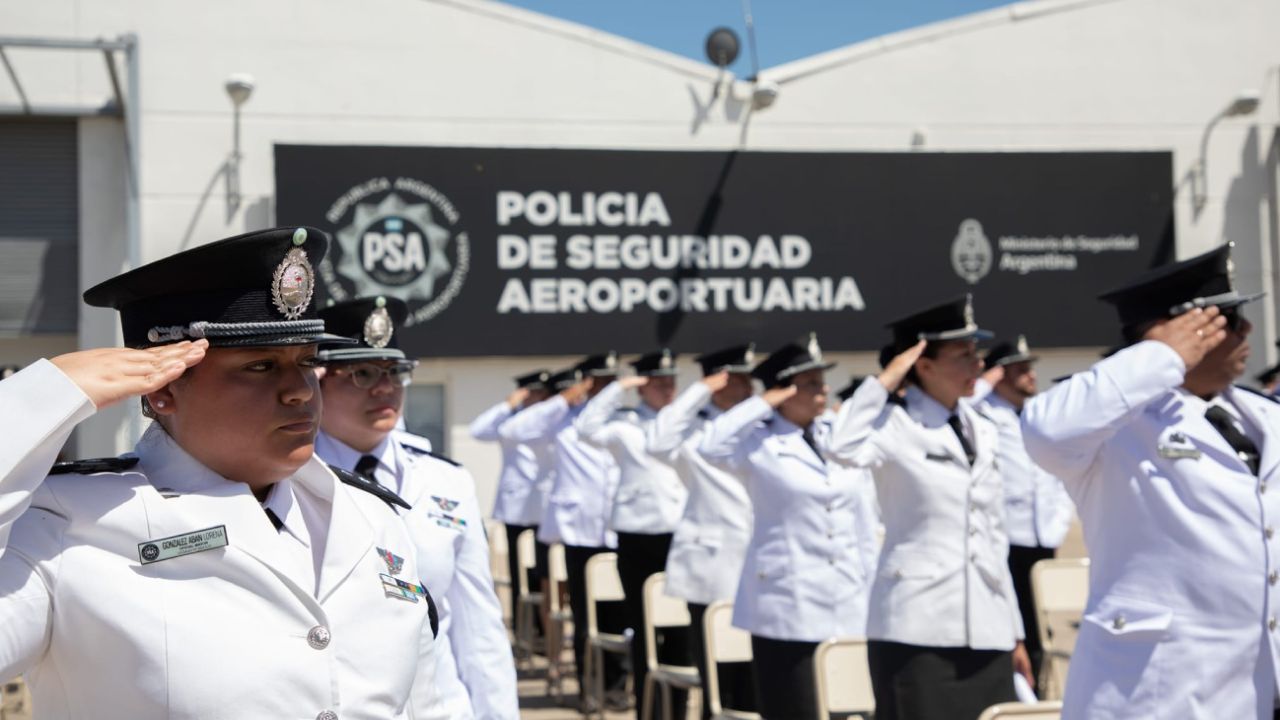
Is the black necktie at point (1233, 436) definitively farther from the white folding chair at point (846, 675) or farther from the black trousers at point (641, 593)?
the black trousers at point (641, 593)

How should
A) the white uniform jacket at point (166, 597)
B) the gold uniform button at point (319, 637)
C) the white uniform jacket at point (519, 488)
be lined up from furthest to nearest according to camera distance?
1. the white uniform jacket at point (519, 488)
2. the gold uniform button at point (319, 637)
3. the white uniform jacket at point (166, 597)

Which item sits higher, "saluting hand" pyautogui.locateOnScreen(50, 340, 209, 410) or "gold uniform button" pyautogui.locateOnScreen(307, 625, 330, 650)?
"saluting hand" pyautogui.locateOnScreen(50, 340, 209, 410)

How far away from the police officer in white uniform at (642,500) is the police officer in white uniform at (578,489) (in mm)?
509

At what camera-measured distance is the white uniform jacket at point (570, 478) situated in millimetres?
9422

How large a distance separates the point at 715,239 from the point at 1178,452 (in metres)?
11.0

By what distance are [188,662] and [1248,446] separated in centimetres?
260

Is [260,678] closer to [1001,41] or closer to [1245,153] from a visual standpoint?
[1001,41]

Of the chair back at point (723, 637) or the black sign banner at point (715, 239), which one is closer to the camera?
the chair back at point (723, 637)

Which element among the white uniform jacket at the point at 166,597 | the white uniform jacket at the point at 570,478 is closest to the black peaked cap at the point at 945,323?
the white uniform jacket at the point at 166,597

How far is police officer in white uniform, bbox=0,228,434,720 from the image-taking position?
166cm

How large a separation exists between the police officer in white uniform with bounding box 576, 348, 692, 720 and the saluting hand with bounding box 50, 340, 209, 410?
5959 mm

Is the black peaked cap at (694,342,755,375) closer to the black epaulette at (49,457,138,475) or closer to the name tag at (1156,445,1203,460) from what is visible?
the name tag at (1156,445,1203,460)

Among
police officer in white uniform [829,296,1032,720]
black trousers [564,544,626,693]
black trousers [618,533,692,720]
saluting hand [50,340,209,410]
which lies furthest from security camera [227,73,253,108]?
saluting hand [50,340,209,410]

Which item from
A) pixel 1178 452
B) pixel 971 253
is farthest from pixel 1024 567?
pixel 971 253
